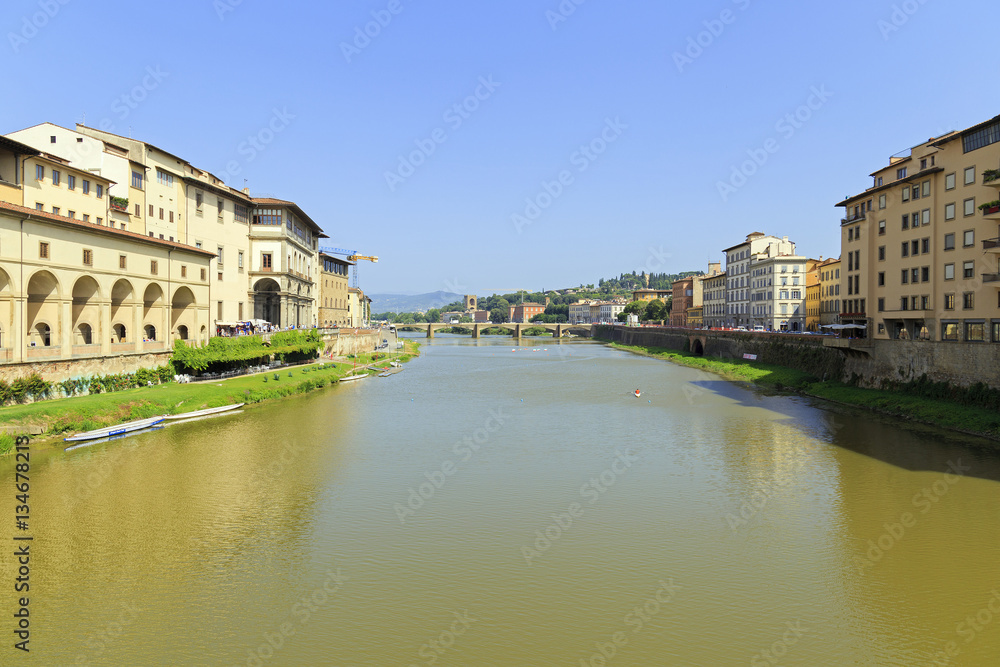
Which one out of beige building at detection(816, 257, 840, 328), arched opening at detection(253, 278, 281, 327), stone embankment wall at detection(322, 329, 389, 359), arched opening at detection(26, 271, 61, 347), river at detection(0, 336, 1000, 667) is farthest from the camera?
beige building at detection(816, 257, 840, 328)

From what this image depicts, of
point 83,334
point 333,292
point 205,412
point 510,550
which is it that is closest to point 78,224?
point 83,334

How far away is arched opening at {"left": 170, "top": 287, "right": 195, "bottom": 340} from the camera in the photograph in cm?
5528

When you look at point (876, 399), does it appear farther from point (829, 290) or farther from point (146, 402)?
point (146, 402)

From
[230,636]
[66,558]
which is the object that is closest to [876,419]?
[230,636]

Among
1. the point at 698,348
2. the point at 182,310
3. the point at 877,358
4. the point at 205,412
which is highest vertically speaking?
the point at 182,310

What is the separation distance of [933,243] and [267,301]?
69495mm

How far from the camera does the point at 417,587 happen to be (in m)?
16.5

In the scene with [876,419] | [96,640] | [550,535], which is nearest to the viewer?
[96,640]

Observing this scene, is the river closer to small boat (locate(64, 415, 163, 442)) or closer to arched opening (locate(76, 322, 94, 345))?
small boat (locate(64, 415, 163, 442))

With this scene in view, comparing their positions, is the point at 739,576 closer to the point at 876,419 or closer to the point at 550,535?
the point at 550,535

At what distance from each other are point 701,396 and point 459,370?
122 ft

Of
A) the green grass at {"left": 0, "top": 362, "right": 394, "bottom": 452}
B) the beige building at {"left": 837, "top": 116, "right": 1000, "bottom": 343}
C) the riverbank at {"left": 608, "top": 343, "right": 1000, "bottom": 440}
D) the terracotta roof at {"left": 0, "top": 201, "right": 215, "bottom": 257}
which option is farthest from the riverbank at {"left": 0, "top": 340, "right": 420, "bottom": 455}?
the beige building at {"left": 837, "top": 116, "right": 1000, "bottom": 343}

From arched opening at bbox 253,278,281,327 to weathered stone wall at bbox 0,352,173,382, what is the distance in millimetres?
30241

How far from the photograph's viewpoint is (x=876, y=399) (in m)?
45.4
